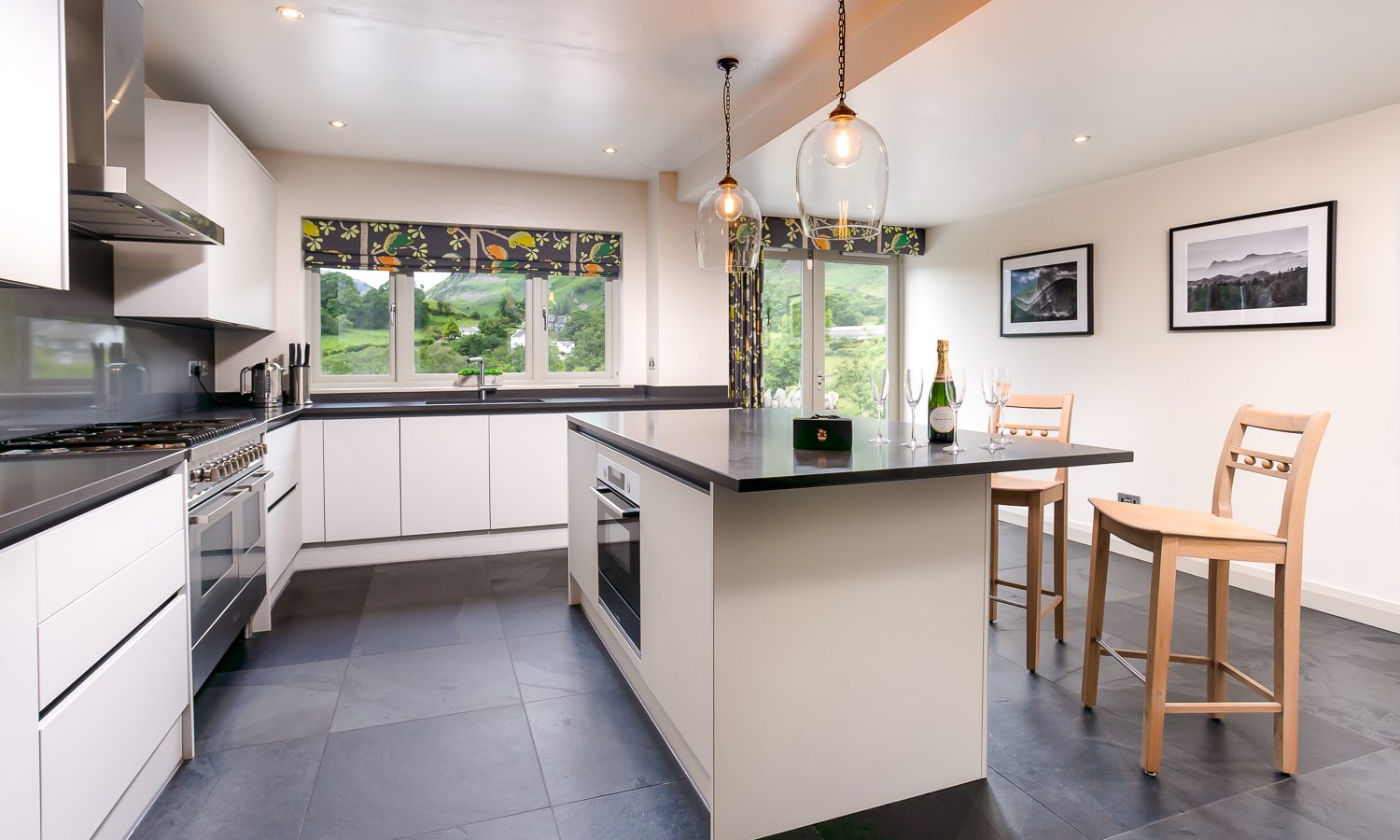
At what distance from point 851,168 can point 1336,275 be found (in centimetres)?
295

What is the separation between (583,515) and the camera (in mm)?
3234

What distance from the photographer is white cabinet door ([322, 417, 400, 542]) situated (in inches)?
167

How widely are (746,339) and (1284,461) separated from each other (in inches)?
150

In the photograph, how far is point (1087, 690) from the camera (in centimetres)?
248

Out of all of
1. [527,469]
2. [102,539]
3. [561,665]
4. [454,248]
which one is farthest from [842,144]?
[454,248]

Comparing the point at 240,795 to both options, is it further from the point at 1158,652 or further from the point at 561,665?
the point at 1158,652

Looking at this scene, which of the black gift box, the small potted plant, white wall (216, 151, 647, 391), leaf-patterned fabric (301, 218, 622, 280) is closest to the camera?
the black gift box

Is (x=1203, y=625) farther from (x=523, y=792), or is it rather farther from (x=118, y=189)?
(x=118, y=189)

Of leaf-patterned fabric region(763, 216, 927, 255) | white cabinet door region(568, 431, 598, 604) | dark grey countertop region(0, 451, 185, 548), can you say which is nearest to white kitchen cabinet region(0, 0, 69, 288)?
dark grey countertop region(0, 451, 185, 548)

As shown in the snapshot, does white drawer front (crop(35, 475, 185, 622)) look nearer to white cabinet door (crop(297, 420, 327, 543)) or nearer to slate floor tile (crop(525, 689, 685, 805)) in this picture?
slate floor tile (crop(525, 689, 685, 805))

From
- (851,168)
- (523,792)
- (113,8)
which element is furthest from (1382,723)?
(113,8)

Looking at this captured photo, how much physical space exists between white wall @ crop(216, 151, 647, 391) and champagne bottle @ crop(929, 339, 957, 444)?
332 centimetres

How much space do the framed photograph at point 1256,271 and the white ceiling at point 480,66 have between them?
2.38 m

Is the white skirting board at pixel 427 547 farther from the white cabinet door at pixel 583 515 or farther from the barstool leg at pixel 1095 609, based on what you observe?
the barstool leg at pixel 1095 609
